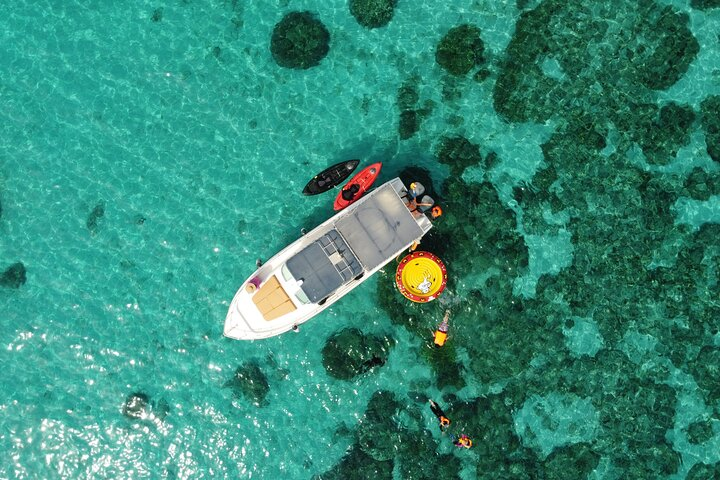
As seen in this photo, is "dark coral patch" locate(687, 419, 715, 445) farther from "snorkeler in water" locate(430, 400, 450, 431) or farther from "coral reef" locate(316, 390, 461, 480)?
"snorkeler in water" locate(430, 400, 450, 431)

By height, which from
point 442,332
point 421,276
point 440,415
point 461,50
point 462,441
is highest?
point 461,50

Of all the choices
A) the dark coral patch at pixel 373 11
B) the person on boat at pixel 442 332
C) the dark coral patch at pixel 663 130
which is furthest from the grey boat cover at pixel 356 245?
the dark coral patch at pixel 663 130

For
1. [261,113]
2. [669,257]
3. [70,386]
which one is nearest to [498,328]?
[669,257]

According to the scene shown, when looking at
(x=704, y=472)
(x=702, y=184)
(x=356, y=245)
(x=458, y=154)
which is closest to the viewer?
(x=356, y=245)

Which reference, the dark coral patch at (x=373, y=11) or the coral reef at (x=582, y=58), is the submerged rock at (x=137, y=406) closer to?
the dark coral patch at (x=373, y=11)

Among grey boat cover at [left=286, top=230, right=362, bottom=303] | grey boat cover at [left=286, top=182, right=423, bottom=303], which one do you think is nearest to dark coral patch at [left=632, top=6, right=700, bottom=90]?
grey boat cover at [left=286, top=182, right=423, bottom=303]

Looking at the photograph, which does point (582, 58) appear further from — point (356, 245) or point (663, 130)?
point (356, 245)

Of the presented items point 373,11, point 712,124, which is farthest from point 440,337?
point 712,124
